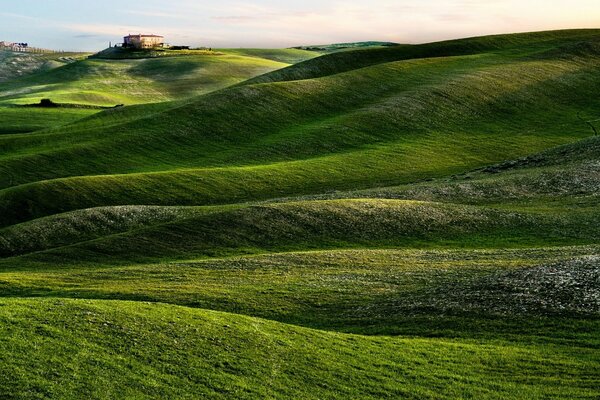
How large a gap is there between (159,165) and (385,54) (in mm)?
97977

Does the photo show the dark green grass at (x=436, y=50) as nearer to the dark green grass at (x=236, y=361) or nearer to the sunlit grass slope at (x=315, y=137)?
the sunlit grass slope at (x=315, y=137)

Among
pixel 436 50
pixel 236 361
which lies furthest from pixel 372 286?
pixel 436 50

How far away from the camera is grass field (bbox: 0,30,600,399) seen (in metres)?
31.2

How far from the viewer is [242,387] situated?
29.3m

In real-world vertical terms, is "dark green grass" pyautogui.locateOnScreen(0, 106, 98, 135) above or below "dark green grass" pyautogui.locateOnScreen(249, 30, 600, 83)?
below

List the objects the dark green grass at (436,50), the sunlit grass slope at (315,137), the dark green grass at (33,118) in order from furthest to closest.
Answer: the dark green grass at (436,50) → the dark green grass at (33,118) → the sunlit grass slope at (315,137)

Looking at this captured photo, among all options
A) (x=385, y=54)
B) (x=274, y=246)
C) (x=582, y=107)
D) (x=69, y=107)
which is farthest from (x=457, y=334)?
(x=69, y=107)

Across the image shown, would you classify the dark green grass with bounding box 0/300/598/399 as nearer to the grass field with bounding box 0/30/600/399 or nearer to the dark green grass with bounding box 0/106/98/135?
the grass field with bounding box 0/30/600/399

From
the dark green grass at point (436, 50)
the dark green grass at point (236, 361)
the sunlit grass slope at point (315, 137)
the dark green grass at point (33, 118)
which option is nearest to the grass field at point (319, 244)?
the dark green grass at point (236, 361)

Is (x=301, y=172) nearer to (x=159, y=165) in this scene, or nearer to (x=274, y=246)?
(x=159, y=165)

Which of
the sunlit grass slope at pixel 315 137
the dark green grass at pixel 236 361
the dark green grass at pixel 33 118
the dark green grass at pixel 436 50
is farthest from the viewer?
the dark green grass at pixel 436 50

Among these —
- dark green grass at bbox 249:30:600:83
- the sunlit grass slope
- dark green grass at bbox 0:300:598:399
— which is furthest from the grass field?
dark green grass at bbox 249:30:600:83

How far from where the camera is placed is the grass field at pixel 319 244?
103ft

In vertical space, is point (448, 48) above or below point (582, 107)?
above
